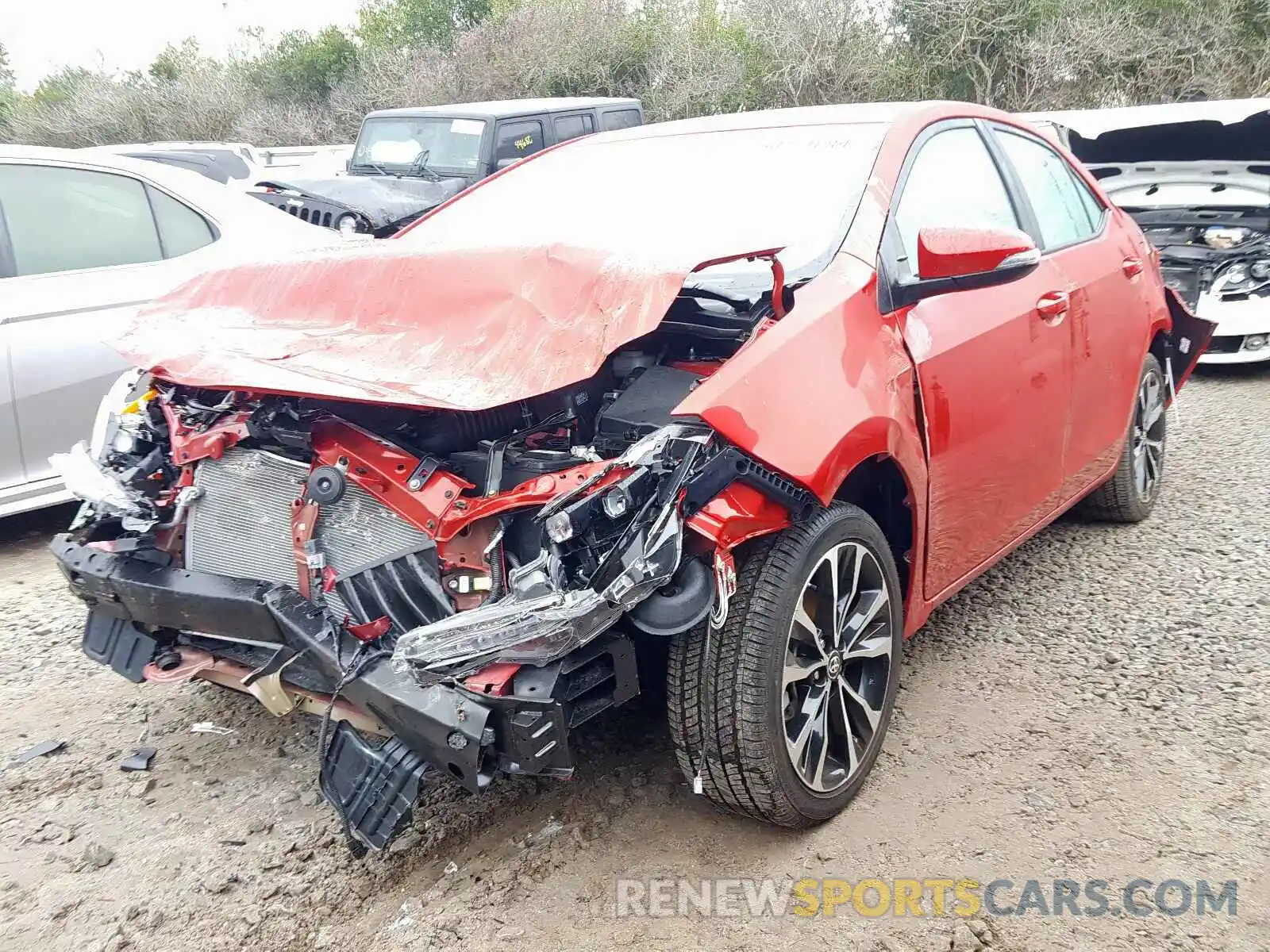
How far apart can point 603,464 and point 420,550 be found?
1.70 feet

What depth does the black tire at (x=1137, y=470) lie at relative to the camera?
424 centimetres

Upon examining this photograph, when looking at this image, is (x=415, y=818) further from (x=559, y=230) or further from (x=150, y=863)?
(x=559, y=230)

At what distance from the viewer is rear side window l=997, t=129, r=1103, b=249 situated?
357 centimetres

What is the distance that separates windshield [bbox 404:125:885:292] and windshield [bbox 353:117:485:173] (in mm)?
5330

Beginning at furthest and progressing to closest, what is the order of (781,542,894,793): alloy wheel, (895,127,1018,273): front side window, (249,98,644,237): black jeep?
(249,98,644,237): black jeep, (895,127,1018,273): front side window, (781,542,894,793): alloy wheel

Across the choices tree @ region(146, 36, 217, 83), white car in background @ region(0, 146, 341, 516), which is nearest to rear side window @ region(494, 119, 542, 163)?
white car in background @ region(0, 146, 341, 516)

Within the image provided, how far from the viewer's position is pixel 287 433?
2.61 metres

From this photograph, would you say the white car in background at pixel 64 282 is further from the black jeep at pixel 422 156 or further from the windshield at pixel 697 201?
the black jeep at pixel 422 156

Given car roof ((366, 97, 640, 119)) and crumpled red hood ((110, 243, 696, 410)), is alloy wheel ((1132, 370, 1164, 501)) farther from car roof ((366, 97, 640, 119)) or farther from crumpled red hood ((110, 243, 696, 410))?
car roof ((366, 97, 640, 119))

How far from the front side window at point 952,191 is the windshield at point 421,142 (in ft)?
19.9

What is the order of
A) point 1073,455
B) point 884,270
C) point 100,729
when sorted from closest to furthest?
point 884,270
point 100,729
point 1073,455

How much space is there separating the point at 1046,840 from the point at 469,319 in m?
1.95

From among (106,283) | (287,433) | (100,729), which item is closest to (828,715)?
(287,433)

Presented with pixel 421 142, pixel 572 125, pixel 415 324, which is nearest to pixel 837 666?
pixel 415 324
